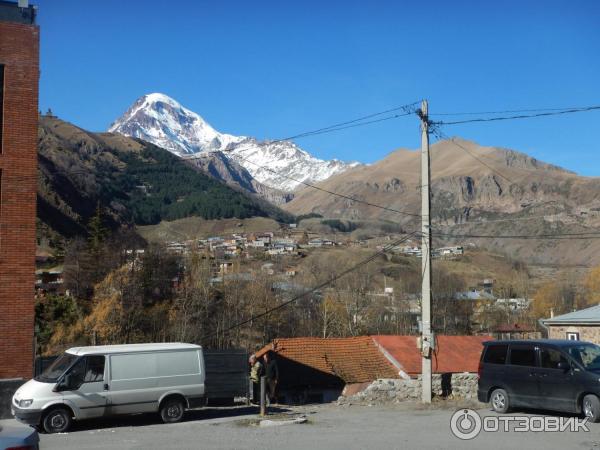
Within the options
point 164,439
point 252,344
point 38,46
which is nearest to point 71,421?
point 164,439

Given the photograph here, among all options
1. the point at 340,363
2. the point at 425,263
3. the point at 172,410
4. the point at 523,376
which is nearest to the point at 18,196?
the point at 172,410

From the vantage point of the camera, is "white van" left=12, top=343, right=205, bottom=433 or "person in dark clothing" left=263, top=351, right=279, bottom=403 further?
"person in dark clothing" left=263, top=351, right=279, bottom=403

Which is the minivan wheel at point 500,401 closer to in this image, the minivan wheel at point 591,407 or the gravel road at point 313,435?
the gravel road at point 313,435

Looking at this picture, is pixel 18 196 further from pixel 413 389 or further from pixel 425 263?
pixel 413 389

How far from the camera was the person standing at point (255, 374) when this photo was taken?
20.0 meters

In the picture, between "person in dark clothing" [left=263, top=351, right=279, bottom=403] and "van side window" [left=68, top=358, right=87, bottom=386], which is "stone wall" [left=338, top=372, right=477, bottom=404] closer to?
"person in dark clothing" [left=263, top=351, right=279, bottom=403]

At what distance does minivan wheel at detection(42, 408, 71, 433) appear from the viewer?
49.4 ft

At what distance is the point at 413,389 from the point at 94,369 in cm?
1011

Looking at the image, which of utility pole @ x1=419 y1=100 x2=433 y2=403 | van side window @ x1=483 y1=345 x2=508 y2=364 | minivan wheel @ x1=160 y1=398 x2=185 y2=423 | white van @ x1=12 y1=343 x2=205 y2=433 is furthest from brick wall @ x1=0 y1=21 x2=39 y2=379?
van side window @ x1=483 y1=345 x2=508 y2=364

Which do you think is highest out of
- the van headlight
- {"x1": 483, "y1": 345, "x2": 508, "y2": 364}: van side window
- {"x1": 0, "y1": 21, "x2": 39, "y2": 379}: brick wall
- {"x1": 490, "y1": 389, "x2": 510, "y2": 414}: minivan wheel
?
{"x1": 0, "y1": 21, "x2": 39, "y2": 379}: brick wall

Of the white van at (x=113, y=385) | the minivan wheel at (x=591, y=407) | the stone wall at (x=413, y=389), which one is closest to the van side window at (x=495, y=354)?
the minivan wheel at (x=591, y=407)

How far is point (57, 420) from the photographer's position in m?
15.2

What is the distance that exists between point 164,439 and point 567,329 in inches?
1029

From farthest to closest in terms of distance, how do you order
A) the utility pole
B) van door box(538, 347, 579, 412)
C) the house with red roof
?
1. the house with red roof
2. the utility pole
3. van door box(538, 347, 579, 412)
